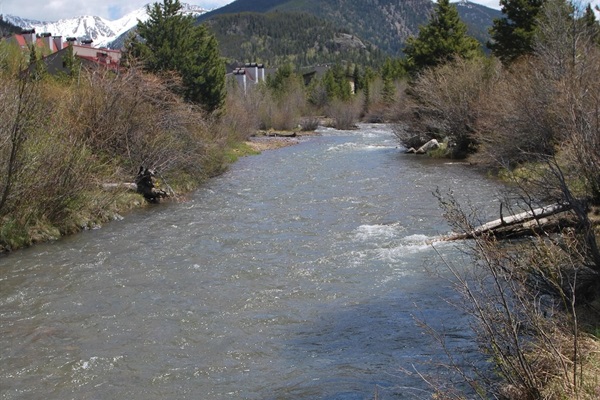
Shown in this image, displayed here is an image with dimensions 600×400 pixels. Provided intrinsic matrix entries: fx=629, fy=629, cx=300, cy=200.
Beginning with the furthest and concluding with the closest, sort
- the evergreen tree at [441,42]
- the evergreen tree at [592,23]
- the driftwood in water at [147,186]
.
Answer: the evergreen tree at [441,42] → the evergreen tree at [592,23] → the driftwood in water at [147,186]

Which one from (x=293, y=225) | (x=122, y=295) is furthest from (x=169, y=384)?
(x=293, y=225)

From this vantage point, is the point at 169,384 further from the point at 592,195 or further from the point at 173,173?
the point at 173,173

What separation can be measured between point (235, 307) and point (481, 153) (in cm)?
1917

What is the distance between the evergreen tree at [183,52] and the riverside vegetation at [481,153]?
66.7 inches

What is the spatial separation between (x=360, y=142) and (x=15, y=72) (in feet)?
108

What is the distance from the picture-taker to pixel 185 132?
83.0 feet

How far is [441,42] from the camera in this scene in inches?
1646

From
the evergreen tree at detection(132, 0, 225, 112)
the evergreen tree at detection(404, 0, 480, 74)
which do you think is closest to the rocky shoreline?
the evergreen tree at detection(132, 0, 225, 112)

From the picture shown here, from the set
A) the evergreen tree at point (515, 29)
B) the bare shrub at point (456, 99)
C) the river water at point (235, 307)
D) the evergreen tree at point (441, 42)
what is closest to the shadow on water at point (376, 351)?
the river water at point (235, 307)

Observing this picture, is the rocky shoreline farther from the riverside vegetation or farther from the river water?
the river water

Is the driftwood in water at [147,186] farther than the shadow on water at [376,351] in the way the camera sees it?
Yes

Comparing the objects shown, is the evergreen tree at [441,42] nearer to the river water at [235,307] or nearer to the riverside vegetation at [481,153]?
the riverside vegetation at [481,153]

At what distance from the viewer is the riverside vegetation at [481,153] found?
5961 mm

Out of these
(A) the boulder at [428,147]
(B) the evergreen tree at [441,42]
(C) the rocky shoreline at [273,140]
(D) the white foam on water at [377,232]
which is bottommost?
(C) the rocky shoreline at [273,140]
